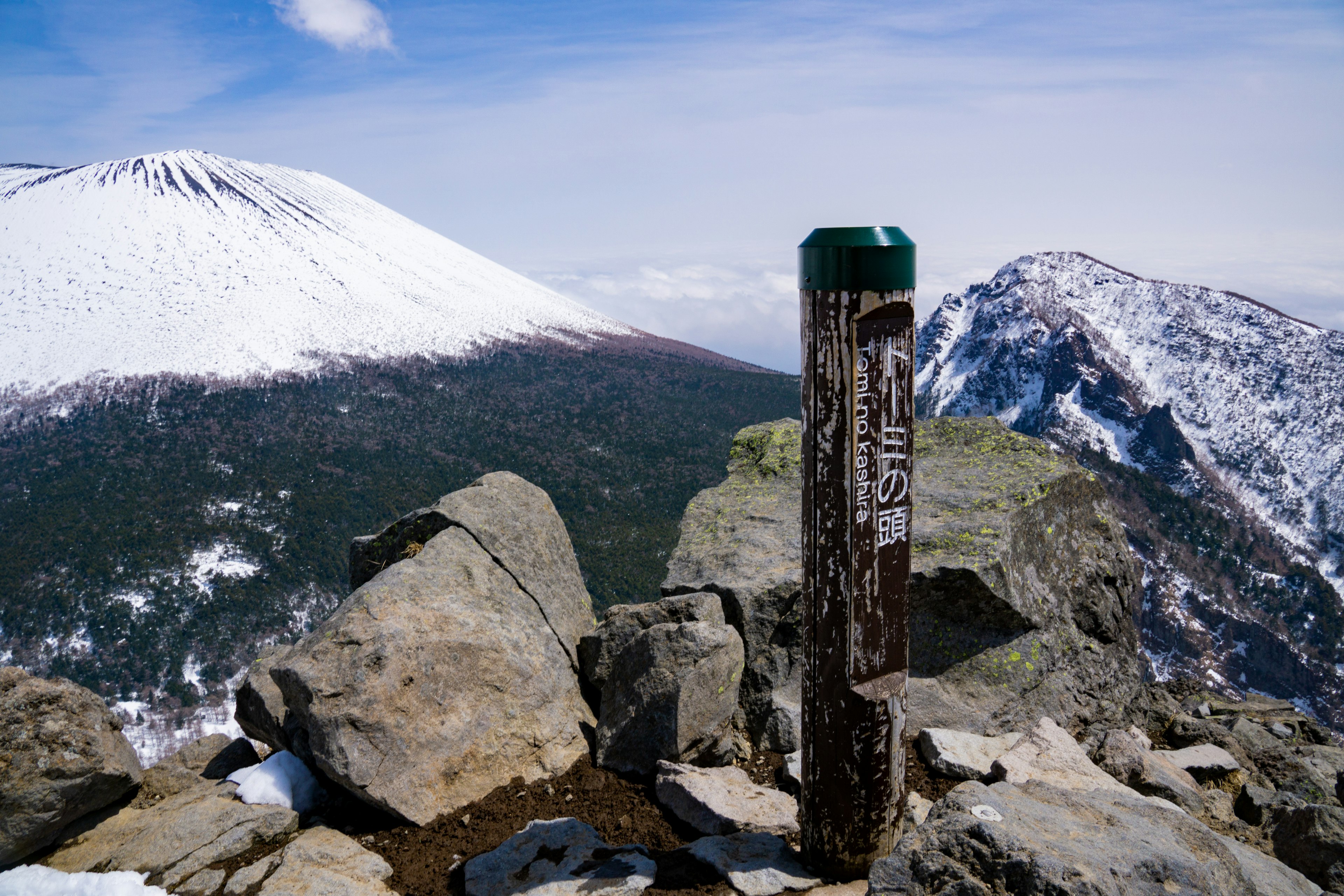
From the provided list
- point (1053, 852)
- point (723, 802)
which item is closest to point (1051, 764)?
point (723, 802)

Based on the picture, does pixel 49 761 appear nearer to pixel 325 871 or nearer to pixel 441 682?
pixel 325 871

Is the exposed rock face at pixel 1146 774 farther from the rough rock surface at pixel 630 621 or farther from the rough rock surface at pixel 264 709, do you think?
the rough rock surface at pixel 264 709

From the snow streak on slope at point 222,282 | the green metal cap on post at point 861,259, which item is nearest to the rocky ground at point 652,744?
the green metal cap on post at point 861,259

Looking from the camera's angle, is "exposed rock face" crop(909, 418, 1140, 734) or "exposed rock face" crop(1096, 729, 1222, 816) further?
"exposed rock face" crop(909, 418, 1140, 734)

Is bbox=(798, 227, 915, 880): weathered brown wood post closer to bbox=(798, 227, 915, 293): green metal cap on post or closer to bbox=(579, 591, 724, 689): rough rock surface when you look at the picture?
bbox=(798, 227, 915, 293): green metal cap on post

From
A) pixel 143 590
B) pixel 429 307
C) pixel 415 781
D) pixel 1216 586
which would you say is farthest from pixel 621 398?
pixel 415 781

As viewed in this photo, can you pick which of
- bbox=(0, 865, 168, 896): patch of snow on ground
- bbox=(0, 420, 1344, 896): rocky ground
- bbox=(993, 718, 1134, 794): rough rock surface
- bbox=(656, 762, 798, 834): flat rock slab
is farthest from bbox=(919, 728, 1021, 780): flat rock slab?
bbox=(0, 865, 168, 896): patch of snow on ground
